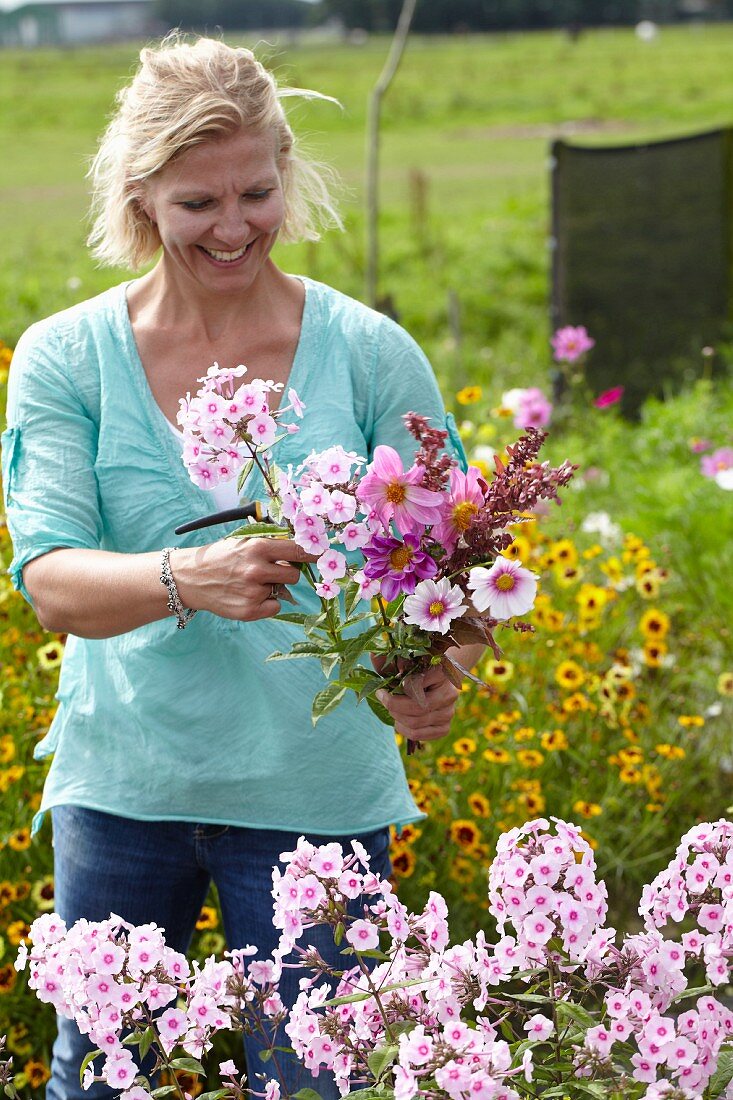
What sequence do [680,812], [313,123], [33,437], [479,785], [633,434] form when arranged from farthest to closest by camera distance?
1. [313,123]
2. [633,434]
3. [680,812]
4. [479,785]
5. [33,437]

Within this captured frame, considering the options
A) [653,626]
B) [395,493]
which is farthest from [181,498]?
[653,626]

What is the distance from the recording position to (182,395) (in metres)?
1.79

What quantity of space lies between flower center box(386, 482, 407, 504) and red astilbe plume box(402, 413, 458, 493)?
0.02 m

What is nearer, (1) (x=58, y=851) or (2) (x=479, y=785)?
(1) (x=58, y=851)

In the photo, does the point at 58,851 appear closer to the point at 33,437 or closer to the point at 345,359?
the point at 33,437

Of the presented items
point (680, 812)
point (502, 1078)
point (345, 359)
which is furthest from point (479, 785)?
point (502, 1078)

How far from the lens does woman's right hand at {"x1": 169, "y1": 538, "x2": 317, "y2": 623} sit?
4.71ft

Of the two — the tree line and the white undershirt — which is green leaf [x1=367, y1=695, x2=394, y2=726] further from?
the tree line

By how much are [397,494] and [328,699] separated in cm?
27

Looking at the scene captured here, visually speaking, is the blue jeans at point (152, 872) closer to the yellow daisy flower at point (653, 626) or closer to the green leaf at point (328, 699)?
the green leaf at point (328, 699)

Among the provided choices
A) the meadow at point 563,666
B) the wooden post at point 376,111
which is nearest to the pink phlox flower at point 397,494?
the meadow at point 563,666

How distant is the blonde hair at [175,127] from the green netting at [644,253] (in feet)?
14.7

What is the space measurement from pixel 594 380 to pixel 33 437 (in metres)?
4.94

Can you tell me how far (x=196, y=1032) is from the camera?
Answer: 136 cm
